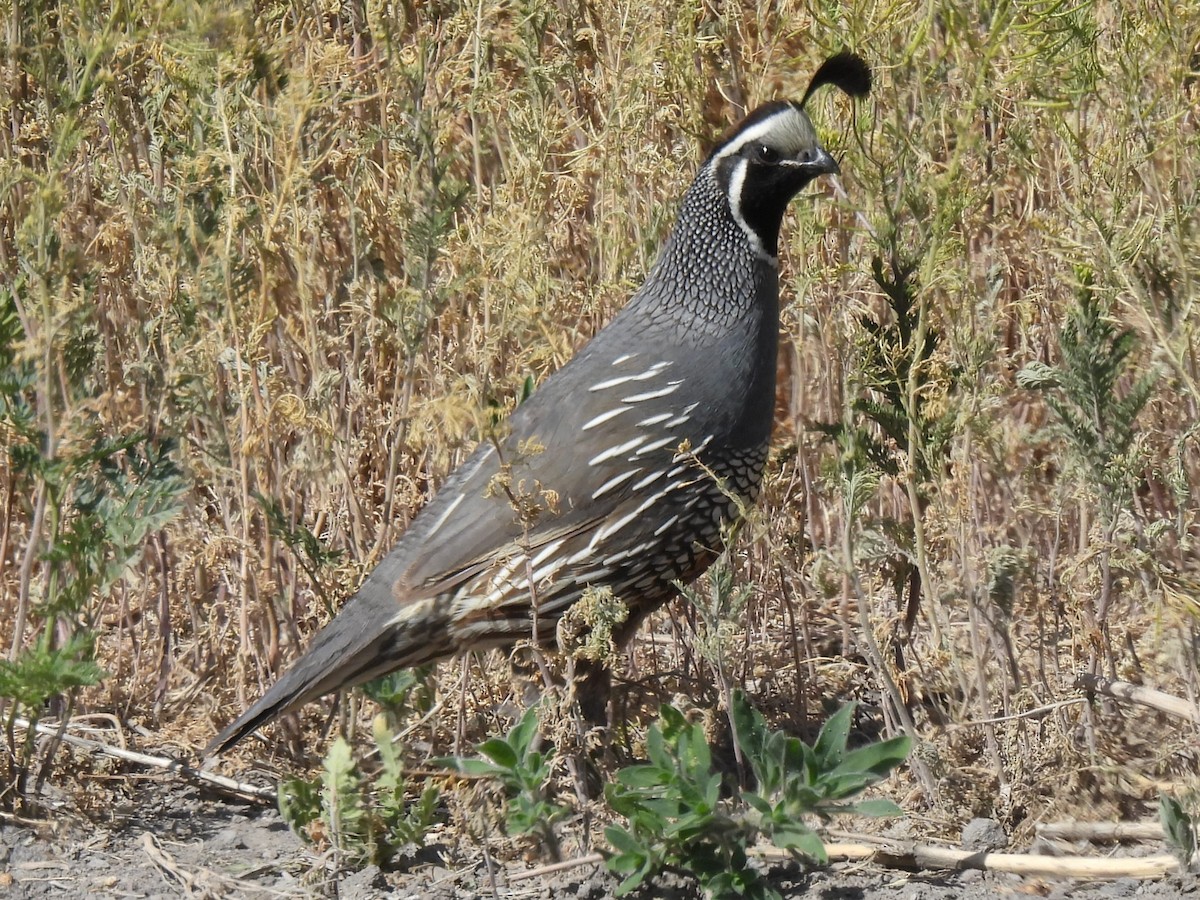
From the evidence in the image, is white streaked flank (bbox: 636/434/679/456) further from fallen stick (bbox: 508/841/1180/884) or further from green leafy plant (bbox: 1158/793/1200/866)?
green leafy plant (bbox: 1158/793/1200/866)

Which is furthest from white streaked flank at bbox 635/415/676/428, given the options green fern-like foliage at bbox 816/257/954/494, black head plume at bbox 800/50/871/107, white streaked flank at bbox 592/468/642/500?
black head plume at bbox 800/50/871/107

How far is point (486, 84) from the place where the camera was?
12.2 ft

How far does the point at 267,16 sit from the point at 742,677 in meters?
1.95

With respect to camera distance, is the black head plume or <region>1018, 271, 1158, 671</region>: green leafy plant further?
the black head plume

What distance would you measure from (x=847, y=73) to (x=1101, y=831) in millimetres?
1632

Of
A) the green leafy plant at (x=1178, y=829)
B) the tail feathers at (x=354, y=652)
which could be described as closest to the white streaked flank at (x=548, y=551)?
the tail feathers at (x=354, y=652)

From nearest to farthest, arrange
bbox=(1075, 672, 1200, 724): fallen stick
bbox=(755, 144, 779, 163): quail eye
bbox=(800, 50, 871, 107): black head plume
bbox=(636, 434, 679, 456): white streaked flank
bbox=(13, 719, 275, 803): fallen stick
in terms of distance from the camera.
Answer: bbox=(1075, 672, 1200, 724): fallen stick
bbox=(800, 50, 871, 107): black head plume
bbox=(13, 719, 275, 803): fallen stick
bbox=(636, 434, 679, 456): white streaked flank
bbox=(755, 144, 779, 163): quail eye

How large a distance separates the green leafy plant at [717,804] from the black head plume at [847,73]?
4.31 ft

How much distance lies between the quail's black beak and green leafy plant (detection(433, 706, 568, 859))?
4.92 ft

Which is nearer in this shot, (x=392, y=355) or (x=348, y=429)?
(x=348, y=429)

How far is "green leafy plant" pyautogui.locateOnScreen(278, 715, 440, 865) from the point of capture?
9.53 feet

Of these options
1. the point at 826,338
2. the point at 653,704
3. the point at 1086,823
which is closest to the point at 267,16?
the point at 826,338

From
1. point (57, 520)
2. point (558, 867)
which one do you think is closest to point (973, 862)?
point (558, 867)

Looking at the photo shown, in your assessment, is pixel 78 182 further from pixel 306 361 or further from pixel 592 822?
pixel 592 822
